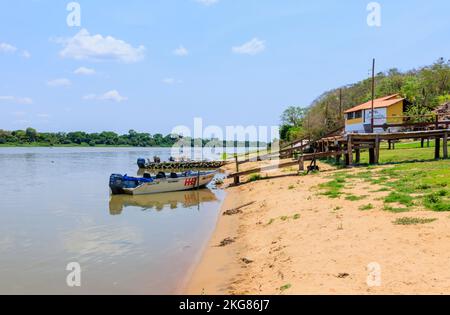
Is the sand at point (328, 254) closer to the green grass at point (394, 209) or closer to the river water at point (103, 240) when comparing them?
the green grass at point (394, 209)

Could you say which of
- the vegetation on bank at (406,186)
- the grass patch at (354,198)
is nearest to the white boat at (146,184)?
the vegetation on bank at (406,186)

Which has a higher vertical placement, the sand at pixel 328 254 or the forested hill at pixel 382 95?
the forested hill at pixel 382 95

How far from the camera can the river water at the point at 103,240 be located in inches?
Answer: 428

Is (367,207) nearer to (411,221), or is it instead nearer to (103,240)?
(411,221)

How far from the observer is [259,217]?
16.4m

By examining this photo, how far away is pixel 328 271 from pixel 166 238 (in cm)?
884

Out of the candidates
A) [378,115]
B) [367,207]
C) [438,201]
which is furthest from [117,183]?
[378,115]

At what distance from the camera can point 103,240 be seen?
15570mm

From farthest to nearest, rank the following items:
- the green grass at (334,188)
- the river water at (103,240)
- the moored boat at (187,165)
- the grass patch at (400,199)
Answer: the moored boat at (187,165)
the green grass at (334,188)
the grass patch at (400,199)
the river water at (103,240)

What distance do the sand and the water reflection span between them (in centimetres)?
936

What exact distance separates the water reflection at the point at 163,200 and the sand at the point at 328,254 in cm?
936
